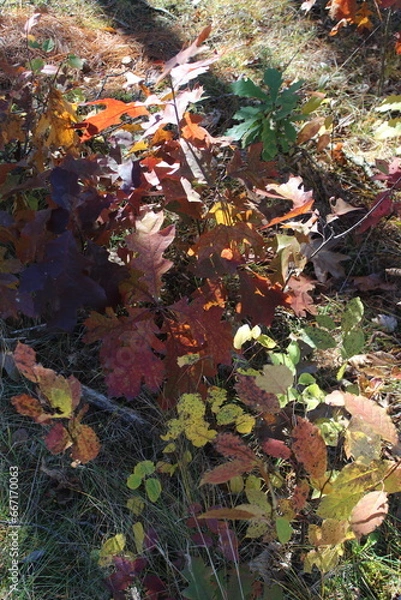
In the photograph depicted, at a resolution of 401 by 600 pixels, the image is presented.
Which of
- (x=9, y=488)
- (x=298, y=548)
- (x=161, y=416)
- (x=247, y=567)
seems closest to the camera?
(x=247, y=567)

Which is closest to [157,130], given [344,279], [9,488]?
[344,279]

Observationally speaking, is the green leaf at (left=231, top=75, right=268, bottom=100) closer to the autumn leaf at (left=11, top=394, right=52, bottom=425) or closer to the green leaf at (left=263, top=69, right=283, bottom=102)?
the green leaf at (left=263, top=69, right=283, bottom=102)

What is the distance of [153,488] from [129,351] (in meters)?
0.36

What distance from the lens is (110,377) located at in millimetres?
1526

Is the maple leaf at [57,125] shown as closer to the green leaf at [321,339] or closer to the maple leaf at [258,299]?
the maple leaf at [258,299]

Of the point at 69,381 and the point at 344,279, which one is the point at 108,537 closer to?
the point at 69,381

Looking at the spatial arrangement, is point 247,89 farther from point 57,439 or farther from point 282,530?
point 282,530

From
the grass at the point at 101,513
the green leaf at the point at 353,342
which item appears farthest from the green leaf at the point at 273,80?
the green leaf at the point at 353,342

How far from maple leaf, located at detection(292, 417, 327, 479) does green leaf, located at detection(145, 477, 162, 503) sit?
1.26 feet

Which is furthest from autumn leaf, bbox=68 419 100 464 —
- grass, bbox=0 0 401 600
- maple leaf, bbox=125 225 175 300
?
maple leaf, bbox=125 225 175 300

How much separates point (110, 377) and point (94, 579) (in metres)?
0.50

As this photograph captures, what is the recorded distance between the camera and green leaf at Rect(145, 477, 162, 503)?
1478 mm

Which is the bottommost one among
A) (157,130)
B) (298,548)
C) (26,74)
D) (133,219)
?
(298,548)

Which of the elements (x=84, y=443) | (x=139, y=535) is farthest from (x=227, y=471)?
(x=84, y=443)
